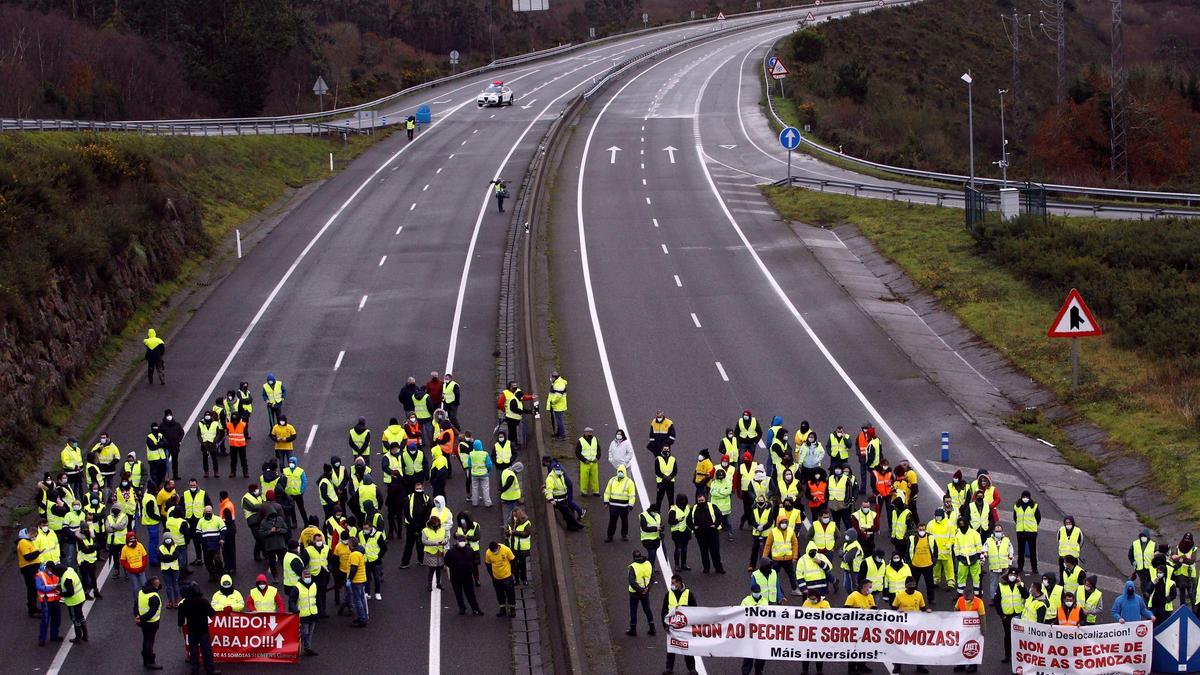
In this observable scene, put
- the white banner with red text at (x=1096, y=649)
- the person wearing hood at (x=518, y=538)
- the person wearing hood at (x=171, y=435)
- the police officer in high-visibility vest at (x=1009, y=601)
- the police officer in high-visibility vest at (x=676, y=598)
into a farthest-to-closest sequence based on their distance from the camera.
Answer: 1. the person wearing hood at (x=171, y=435)
2. the person wearing hood at (x=518, y=538)
3. the police officer in high-visibility vest at (x=1009, y=601)
4. the police officer in high-visibility vest at (x=676, y=598)
5. the white banner with red text at (x=1096, y=649)

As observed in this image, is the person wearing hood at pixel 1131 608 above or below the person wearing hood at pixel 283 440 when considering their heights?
below

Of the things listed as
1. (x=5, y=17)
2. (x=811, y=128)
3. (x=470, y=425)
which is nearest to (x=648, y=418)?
(x=470, y=425)

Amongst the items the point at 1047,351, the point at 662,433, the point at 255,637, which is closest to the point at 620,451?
the point at 662,433

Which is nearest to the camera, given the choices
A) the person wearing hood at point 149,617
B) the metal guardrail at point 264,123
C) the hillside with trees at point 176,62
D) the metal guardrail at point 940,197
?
the person wearing hood at point 149,617

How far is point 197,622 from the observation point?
17.9m

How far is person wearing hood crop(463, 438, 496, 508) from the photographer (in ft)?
78.6

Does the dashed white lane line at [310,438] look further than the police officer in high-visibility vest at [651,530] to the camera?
Yes

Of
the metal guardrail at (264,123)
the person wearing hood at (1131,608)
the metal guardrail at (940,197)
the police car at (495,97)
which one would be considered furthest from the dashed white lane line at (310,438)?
the police car at (495,97)

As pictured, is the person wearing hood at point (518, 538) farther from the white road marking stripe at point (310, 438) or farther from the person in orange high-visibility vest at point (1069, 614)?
the white road marking stripe at point (310, 438)

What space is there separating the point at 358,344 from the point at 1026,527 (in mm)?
19717

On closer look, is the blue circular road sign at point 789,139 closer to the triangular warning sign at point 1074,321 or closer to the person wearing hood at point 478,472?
the triangular warning sign at point 1074,321

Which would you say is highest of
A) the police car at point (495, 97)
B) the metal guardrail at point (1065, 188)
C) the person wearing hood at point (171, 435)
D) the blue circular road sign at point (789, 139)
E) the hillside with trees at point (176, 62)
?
the hillside with trees at point (176, 62)

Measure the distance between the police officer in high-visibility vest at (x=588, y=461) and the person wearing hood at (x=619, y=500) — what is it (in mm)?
1647

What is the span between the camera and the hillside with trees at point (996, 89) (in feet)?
240
